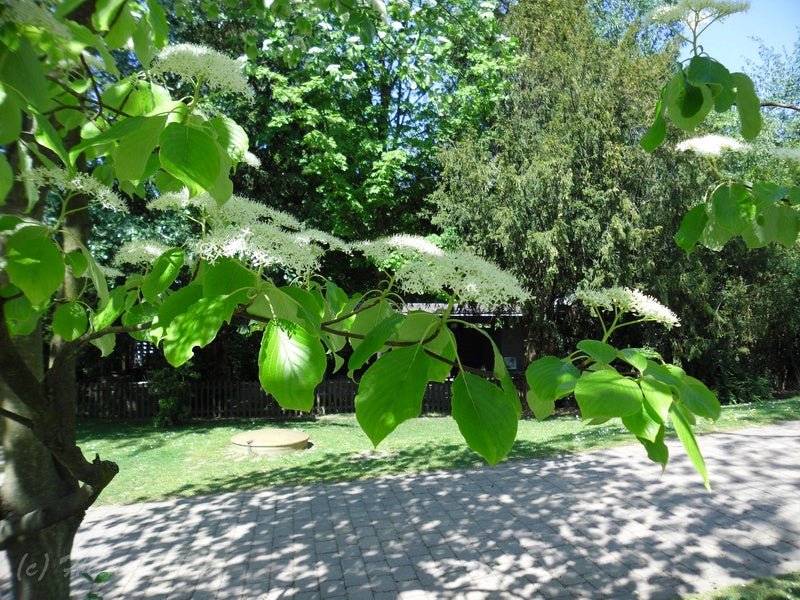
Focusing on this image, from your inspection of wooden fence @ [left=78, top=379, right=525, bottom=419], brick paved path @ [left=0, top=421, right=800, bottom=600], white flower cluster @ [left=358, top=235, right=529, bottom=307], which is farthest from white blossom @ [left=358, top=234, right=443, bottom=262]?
wooden fence @ [left=78, top=379, right=525, bottom=419]

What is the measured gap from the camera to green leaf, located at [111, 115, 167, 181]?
34.5 inches

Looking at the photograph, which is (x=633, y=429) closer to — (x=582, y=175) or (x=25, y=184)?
(x=25, y=184)

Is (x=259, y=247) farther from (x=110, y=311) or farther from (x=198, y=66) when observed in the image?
(x=110, y=311)

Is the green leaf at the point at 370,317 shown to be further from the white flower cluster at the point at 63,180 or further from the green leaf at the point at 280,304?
the white flower cluster at the point at 63,180

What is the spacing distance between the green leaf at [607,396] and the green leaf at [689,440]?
0.19 feet

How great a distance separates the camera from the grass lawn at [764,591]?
4043mm

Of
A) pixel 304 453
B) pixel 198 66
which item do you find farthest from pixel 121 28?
pixel 304 453

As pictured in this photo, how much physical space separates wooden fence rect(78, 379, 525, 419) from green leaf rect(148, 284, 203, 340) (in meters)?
14.2

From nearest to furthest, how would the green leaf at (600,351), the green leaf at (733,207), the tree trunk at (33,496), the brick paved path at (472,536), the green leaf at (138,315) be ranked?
the green leaf at (600,351) < the green leaf at (733,207) < the green leaf at (138,315) < the tree trunk at (33,496) < the brick paved path at (472,536)

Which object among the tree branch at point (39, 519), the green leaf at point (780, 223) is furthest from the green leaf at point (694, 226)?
the tree branch at point (39, 519)

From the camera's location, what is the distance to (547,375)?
0.93 metres

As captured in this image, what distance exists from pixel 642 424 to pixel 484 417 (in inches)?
9.7

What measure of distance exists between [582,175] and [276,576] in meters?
11.8

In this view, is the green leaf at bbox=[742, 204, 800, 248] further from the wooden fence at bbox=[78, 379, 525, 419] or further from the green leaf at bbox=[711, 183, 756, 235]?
the wooden fence at bbox=[78, 379, 525, 419]
